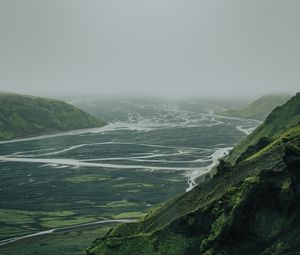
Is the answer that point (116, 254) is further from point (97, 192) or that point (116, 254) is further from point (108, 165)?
point (108, 165)

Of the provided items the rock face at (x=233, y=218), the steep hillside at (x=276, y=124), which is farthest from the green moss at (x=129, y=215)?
the rock face at (x=233, y=218)

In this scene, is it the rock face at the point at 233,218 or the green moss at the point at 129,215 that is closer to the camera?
the rock face at the point at 233,218

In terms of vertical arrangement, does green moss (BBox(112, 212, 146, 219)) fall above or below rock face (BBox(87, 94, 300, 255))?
below

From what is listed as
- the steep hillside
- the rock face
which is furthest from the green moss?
the rock face

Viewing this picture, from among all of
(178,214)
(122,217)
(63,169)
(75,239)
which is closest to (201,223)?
(178,214)

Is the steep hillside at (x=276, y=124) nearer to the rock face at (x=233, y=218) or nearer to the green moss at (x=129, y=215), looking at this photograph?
the green moss at (x=129, y=215)

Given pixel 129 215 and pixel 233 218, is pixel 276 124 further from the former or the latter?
pixel 233 218

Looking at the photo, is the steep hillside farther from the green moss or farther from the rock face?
the rock face

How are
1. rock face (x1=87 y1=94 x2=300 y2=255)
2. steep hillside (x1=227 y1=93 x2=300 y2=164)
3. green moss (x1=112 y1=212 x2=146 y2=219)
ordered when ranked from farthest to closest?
steep hillside (x1=227 y1=93 x2=300 y2=164) → green moss (x1=112 y1=212 x2=146 y2=219) → rock face (x1=87 y1=94 x2=300 y2=255)

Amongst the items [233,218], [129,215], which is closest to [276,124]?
[129,215]
